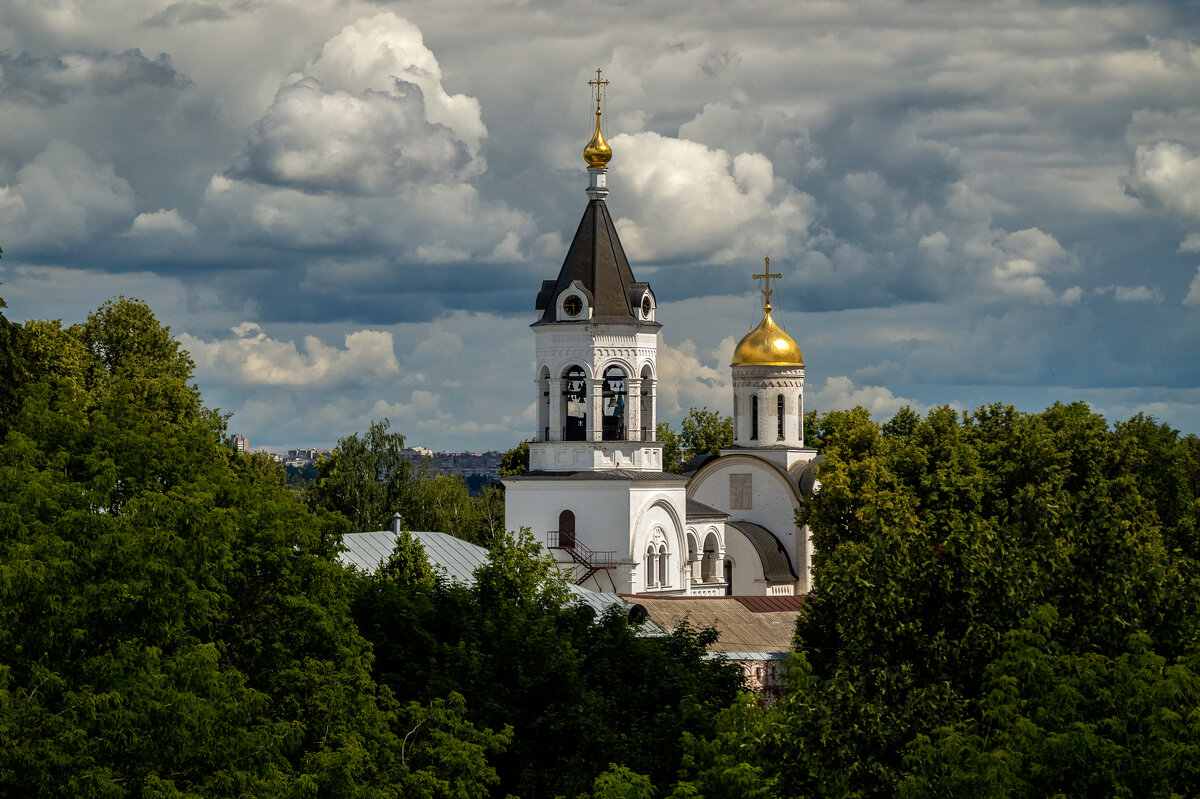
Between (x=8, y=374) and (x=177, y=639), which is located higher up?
(x=8, y=374)

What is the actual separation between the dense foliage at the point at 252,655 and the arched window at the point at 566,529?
17.3 m

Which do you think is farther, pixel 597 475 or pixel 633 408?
pixel 633 408

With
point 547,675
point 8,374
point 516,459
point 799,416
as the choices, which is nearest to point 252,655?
point 547,675

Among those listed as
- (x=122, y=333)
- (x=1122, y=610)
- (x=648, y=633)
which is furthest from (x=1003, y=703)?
(x=122, y=333)

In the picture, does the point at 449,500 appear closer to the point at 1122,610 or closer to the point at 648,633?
the point at 648,633

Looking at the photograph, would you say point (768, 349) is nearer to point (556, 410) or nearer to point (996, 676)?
point (556, 410)

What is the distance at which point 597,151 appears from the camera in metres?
56.9

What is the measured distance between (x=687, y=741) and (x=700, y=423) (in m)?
57.8

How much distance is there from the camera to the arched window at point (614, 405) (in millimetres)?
55281

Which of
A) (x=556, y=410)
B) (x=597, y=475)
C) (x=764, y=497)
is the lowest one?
(x=597, y=475)

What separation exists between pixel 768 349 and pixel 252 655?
4442cm

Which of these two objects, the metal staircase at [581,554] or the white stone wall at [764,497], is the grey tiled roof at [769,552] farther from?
the metal staircase at [581,554]

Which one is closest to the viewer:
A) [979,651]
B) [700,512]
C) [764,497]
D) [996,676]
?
[996,676]

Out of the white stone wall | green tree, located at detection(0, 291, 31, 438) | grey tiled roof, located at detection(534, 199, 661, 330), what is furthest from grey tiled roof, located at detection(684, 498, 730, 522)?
green tree, located at detection(0, 291, 31, 438)
